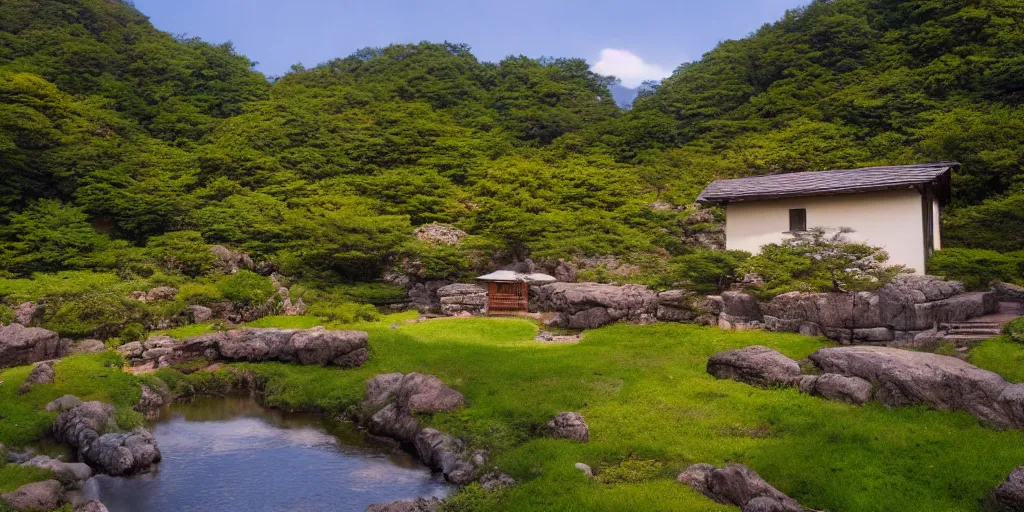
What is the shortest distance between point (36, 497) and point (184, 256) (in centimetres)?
2530

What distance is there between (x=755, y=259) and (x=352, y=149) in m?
37.5

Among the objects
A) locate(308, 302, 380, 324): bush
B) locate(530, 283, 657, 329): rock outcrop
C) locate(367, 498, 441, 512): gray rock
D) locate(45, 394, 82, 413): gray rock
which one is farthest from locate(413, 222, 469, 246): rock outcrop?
locate(367, 498, 441, 512): gray rock

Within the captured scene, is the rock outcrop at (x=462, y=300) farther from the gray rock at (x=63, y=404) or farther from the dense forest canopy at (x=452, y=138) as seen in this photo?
the gray rock at (x=63, y=404)

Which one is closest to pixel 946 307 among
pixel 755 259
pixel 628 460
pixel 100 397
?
pixel 755 259

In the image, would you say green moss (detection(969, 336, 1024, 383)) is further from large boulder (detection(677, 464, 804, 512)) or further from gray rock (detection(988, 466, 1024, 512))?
large boulder (detection(677, 464, 804, 512))

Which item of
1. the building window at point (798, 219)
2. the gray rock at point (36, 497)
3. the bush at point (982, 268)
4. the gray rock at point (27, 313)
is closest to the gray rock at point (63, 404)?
the gray rock at point (36, 497)

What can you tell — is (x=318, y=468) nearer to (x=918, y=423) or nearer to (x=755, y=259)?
(x=918, y=423)

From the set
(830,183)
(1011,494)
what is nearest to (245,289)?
(830,183)

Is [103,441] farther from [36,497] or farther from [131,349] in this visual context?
[131,349]

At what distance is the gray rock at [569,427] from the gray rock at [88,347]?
1775cm

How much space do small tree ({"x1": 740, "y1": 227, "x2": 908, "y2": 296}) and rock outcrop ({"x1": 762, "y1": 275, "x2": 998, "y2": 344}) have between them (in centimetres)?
65

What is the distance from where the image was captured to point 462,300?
33625mm

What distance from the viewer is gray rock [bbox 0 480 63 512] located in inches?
454

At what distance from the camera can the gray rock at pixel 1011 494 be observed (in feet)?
30.7
